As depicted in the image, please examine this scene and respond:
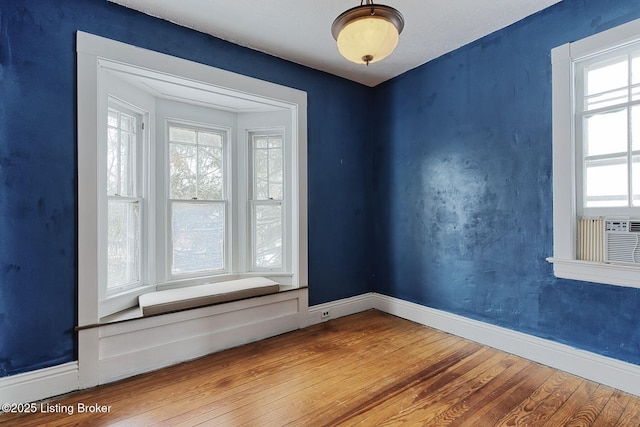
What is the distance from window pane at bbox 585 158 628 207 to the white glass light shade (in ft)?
6.17

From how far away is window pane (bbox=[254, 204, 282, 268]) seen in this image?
372 cm

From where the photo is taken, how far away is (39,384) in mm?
2098

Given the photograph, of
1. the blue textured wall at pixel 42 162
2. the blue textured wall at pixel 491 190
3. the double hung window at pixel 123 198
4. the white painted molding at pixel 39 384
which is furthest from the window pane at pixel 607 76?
the white painted molding at pixel 39 384

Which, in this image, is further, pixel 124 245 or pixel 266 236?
pixel 266 236

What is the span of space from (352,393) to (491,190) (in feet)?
6.94

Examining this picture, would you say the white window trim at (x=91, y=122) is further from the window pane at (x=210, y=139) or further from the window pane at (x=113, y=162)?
the window pane at (x=210, y=139)

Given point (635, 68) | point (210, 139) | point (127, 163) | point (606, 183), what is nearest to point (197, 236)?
point (127, 163)

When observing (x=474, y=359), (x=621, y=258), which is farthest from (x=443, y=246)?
(x=621, y=258)

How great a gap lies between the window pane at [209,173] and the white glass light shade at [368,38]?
7.51 feet

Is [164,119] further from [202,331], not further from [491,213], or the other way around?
[491,213]

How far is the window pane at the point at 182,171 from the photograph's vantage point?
330 centimetres

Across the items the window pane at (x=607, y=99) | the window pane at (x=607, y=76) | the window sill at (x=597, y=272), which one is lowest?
the window sill at (x=597, y=272)

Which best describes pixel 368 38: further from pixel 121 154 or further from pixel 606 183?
pixel 121 154

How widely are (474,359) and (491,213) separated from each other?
1.29 meters
